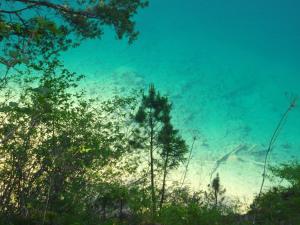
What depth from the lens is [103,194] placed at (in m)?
28.3

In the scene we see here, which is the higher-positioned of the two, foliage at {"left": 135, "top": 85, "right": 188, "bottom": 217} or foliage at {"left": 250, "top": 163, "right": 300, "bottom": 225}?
foliage at {"left": 135, "top": 85, "right": 188, "bottom": 217}

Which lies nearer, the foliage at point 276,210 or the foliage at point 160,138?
the foliage at point 276,210

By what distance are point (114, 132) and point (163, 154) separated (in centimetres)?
717

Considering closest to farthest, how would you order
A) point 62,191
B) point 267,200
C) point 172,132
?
point 267,200 → point 62,191 → point 172,132

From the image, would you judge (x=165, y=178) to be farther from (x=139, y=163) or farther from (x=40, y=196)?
(x=40, y=196)

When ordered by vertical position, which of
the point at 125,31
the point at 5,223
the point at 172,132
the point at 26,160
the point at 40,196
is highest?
the point at 172,132

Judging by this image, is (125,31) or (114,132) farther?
(114,132)

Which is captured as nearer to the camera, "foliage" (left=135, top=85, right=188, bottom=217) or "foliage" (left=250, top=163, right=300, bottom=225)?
"foliage" (left=250, top=163, right=300, bottom=225)

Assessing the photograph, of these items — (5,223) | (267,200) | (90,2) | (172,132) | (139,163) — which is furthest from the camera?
(172,132)

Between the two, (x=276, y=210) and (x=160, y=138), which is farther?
(x=160, y=138)

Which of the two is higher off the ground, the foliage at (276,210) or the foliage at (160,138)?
the foliage at (160,138)

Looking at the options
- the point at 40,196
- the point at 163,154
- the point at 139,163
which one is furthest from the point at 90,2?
the point at 163,154

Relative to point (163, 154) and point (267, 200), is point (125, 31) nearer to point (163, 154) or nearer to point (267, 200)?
point (267, 200)

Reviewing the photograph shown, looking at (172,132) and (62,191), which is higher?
(172,132)
